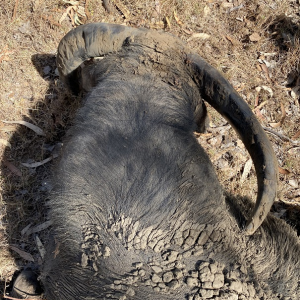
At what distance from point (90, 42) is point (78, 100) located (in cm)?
117

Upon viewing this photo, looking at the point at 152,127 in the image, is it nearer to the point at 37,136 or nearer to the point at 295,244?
the point at 295,244

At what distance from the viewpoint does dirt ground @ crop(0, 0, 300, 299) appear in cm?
381

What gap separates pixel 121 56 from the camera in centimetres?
263

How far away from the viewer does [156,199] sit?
2240 mm

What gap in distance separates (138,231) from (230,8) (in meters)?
3.87

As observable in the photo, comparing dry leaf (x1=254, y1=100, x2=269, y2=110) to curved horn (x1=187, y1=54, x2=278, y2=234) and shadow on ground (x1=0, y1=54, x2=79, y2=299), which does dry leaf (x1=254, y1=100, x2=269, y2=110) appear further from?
shadow on ground (x1=0, y1=54, x2=79, y2=299)

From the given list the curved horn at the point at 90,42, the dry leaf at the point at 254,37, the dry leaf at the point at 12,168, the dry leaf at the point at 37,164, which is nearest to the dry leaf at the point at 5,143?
the dry leaf at the point at 12,168

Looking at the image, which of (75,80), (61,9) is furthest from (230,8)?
(75,80)

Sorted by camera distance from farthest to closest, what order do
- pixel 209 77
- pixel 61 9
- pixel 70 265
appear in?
pixel 61 9, pixel 209 77, pixel 70 265

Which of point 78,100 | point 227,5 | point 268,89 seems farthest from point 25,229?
point 227,5

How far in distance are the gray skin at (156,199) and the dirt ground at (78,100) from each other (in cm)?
132

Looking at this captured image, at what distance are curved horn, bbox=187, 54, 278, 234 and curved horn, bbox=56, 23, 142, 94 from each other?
55 centimetres

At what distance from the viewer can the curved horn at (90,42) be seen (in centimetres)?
267

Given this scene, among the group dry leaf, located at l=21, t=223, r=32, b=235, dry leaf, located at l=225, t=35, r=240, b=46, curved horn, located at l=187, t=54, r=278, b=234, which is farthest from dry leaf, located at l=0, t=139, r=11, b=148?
dry leaf, located at l=225, t=35, r=240, b=46
